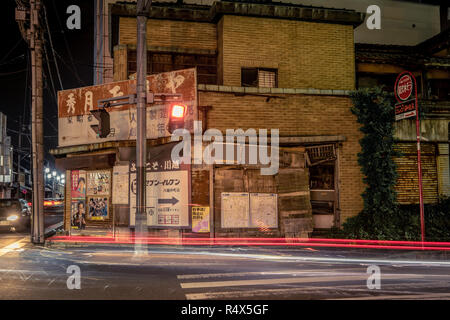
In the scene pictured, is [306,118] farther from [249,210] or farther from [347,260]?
[347,260]

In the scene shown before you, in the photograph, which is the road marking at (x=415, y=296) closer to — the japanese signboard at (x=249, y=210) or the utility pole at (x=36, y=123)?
the japanese signboard at (x=249, y=210)

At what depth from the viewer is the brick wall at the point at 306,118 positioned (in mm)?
14523

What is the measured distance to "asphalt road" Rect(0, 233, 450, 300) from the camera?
686cm

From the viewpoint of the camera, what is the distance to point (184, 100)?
14281 mm

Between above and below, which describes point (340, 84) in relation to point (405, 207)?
above

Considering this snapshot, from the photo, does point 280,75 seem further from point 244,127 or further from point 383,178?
point 383,178

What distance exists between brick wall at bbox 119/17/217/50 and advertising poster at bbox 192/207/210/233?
6.70 m

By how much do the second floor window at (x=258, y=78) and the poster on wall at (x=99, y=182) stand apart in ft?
21.1

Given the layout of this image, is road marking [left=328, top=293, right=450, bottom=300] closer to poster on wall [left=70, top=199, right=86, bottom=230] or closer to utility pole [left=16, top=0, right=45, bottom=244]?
utility pole [left=16, top=0, right=45, bottom=244]

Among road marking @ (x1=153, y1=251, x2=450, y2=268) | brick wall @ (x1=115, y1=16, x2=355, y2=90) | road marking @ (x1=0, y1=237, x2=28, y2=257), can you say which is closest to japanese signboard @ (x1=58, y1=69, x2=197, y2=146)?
brick wall @ (x1=115, y1=16, x2=355, y2=90)

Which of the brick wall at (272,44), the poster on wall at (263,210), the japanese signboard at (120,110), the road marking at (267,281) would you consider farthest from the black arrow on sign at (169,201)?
the road marking at (267,281)
